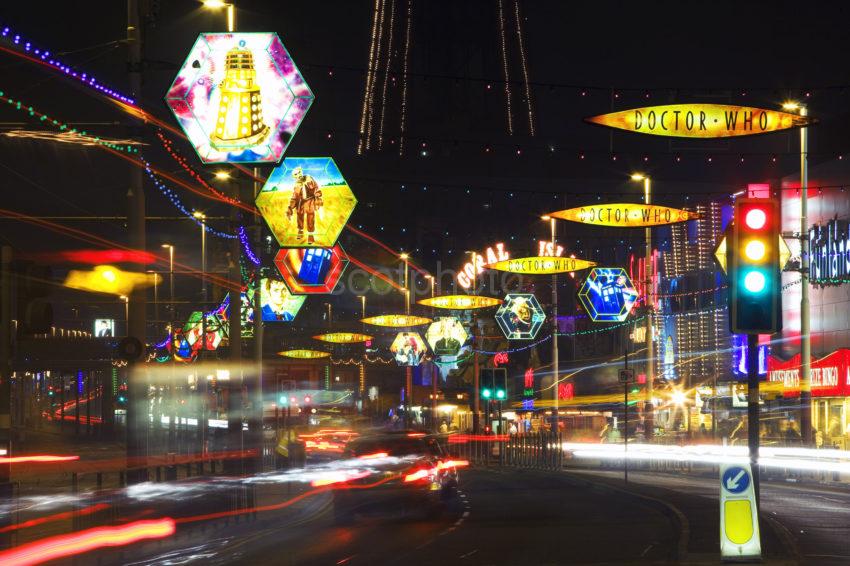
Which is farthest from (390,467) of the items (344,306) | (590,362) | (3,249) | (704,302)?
(344,306)

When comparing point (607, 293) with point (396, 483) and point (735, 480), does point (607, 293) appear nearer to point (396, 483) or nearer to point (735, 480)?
point (396, 483)

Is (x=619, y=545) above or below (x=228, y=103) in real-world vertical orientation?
below

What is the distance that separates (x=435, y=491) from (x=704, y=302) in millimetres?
34962

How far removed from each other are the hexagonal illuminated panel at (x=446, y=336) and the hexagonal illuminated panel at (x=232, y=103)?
31263mm

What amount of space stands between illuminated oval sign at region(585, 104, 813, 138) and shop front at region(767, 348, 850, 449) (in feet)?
73.2

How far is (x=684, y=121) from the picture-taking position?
16.8 meters

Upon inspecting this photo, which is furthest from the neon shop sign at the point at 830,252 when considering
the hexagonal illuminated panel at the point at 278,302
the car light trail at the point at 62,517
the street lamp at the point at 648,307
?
the car light trail at the point at 62,517

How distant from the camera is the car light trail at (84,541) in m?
15.5

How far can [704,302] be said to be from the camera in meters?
55.2

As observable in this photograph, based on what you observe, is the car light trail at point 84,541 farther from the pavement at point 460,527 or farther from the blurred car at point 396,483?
the blurred car at point 396,483

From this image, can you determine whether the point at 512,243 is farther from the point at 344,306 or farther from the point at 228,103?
the point at 228,103

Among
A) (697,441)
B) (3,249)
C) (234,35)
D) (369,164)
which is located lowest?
(697,441)

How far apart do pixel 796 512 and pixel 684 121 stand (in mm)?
11655

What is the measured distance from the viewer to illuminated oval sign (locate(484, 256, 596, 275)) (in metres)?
35.5
